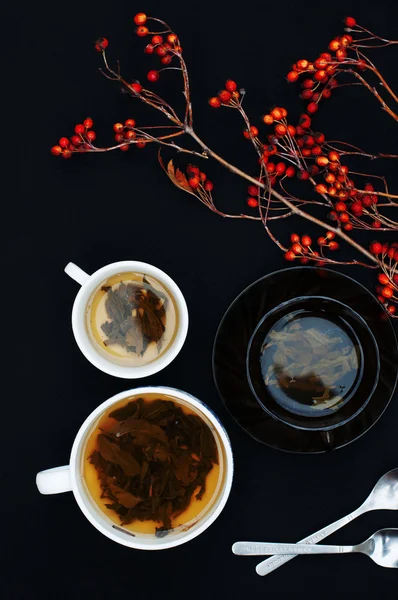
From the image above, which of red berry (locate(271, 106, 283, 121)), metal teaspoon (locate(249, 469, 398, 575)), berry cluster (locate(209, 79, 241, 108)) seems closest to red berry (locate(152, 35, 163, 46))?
berry cluster (locate(209, 79, 241, 108))

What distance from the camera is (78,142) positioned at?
1285 mm

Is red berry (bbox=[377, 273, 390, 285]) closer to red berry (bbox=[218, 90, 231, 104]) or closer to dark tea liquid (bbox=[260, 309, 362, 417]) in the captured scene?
dark tea liquid (bbox=[260, 309, 362, 417])

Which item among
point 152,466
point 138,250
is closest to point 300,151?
point 138,250

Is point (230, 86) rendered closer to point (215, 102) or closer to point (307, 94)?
point (215, 102)

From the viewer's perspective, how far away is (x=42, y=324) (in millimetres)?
1342

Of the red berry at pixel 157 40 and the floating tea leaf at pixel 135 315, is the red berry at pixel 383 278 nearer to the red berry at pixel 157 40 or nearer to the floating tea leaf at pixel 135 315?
the floating tea leaf at pixel 135 315

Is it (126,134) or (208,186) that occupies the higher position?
(126,134)

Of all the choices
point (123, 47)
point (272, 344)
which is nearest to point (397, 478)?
point (272, 344)

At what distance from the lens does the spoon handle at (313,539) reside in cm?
133

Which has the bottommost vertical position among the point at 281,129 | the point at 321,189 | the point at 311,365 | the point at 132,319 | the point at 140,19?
the point at 311,365

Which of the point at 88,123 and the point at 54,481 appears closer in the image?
the point at 54,481

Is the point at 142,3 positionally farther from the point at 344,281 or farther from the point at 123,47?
the point at 344,281

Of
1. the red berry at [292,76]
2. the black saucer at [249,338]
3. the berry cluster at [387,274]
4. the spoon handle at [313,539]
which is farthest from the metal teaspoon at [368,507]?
the red berry at [292,76]

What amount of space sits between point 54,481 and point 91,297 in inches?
12.7
